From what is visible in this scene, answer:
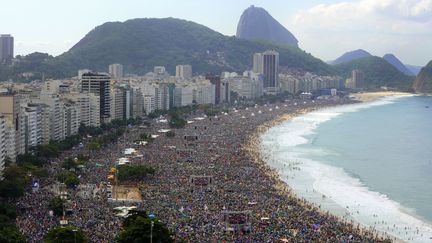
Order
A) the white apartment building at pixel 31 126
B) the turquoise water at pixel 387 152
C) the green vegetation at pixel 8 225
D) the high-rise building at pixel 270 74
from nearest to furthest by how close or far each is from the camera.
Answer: the green vegetation at pixel 8 225, the turquoise water at pixel 387 152, the white apartment building at pixel 31 126, the high-rise building at pixel 270 74

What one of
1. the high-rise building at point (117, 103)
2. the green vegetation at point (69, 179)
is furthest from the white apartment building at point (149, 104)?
the green vegetation at point (69, 179)

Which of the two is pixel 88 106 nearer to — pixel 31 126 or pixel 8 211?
pixel 31 126

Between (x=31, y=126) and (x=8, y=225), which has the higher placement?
(x=31, y=126)

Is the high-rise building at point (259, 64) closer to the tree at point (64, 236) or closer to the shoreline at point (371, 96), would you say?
the shoreline at point (371, 96)

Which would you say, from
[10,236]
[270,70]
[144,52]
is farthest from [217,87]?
[10,236]

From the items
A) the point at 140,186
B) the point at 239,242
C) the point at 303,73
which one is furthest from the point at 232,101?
the point at 239,242

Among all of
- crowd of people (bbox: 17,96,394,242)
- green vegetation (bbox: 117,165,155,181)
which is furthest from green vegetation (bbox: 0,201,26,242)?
green vegetation (bbox: 117,165,155,181)

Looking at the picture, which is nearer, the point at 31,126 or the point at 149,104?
the point at 31,126
